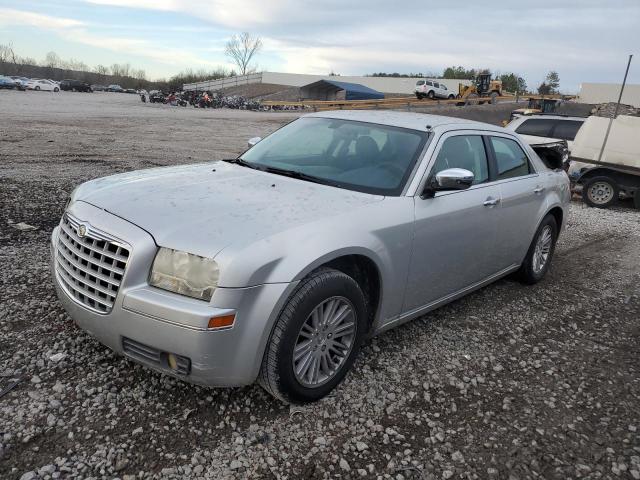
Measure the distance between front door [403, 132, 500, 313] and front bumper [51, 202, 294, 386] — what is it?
4.10 ft

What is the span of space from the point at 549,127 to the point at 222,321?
1170cm

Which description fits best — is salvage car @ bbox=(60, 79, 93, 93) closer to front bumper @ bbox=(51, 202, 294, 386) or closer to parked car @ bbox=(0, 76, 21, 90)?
parked car @ bbox=(0, 76, 21, 90)

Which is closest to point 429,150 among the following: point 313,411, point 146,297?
point 313,411

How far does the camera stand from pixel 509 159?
477cm

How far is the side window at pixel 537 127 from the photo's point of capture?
39.7 ft

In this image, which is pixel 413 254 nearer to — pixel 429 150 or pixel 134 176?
pixel 429 150

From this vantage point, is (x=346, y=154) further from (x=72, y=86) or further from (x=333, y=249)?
(x=72, y=86)

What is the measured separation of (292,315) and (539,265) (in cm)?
372

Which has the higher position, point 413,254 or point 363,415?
point 413,254

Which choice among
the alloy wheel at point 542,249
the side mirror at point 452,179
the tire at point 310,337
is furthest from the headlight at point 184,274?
the alloy wheel at point 542,249

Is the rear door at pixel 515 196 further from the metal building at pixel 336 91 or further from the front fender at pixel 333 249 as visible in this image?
the metal building at pixel 336 91

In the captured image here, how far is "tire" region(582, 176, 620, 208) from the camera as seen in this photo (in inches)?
409

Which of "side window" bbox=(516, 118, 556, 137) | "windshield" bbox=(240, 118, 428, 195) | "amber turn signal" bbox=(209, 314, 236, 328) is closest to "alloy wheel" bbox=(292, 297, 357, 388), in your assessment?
"amber turn signal" bbox=(209, 314, 236, 328)

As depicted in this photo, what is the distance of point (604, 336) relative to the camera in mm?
4363
